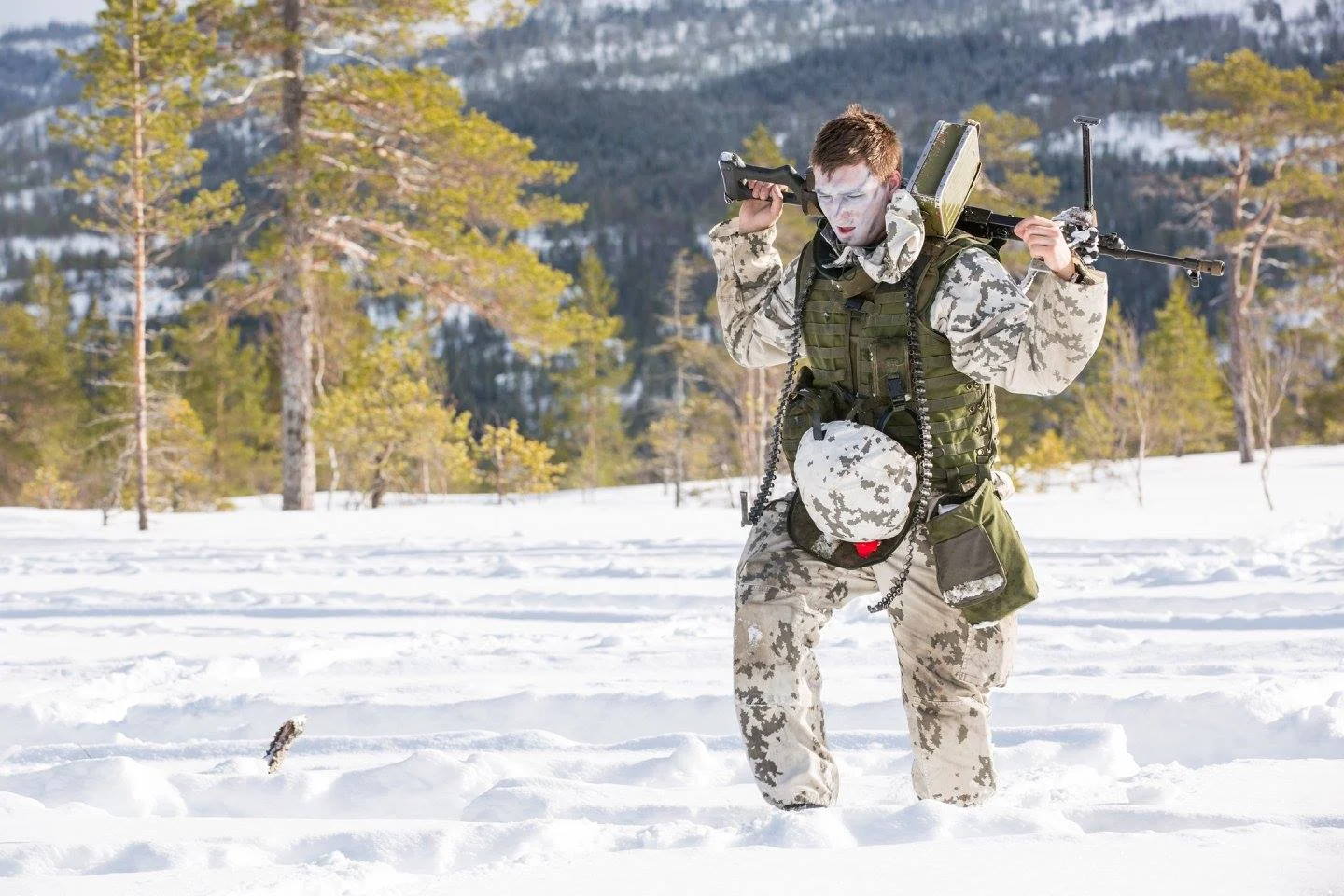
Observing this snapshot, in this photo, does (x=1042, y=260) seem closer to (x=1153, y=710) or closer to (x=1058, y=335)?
(x=1058, y=335)

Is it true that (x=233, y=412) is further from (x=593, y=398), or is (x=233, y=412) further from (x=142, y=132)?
(x=142, y=132)

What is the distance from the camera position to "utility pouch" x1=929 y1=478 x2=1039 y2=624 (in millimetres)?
2693

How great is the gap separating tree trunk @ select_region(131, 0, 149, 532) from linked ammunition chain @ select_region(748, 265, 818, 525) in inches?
549

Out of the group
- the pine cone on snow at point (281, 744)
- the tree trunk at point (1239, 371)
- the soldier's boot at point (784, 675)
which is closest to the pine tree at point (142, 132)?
the pine cone on snow at point (281, 744)

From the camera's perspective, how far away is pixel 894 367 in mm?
2781

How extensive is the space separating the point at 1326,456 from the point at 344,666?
23479mm

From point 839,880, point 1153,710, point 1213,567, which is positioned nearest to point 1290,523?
point 1213,567

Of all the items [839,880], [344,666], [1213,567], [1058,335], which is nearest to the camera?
[839,880]

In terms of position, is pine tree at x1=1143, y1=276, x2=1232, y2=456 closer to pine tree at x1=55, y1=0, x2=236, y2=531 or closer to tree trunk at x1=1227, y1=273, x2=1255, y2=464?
tree trunk at x1=1227, y1=273, x2=1255, y2=464

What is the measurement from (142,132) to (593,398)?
33.9m

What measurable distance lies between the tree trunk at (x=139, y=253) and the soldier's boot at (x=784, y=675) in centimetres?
1408

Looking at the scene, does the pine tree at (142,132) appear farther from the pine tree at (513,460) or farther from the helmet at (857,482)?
the helmet at (857,482)

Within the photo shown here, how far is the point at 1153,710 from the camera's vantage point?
397 cm

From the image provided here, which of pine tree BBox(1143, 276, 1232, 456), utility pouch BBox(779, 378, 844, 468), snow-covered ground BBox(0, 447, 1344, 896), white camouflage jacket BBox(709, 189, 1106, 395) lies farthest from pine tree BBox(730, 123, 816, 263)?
white camouflage jacket BBox(709, 189, 1106, 395)
